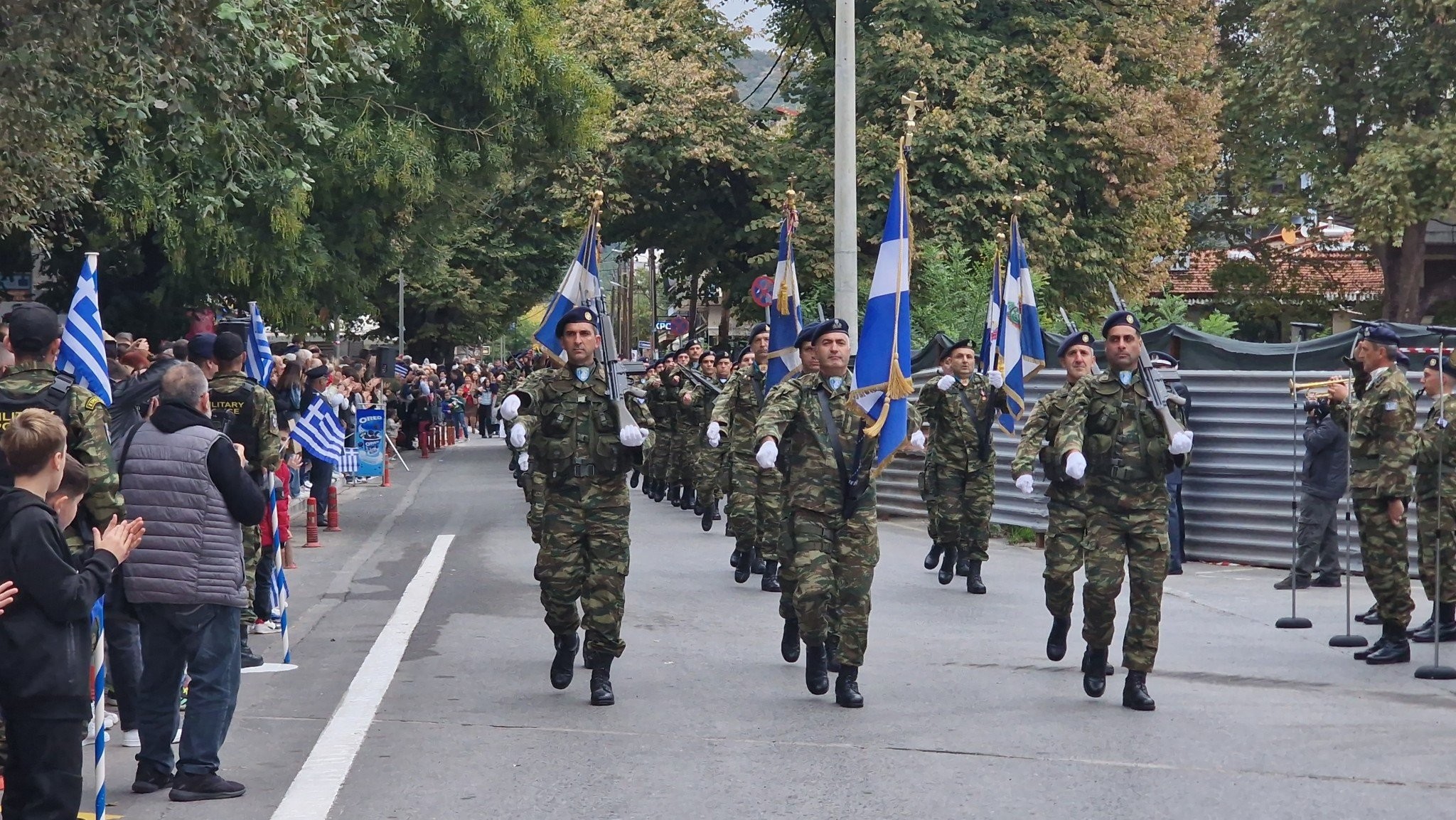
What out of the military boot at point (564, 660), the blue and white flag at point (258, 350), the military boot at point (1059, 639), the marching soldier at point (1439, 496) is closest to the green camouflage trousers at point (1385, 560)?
the marching soldier at point (1439, 496)

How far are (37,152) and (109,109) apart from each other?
160cm

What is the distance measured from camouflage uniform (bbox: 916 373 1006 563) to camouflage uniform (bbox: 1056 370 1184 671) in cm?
445

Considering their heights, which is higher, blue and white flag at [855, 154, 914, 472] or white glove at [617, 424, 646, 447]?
blue and white flag at [855, 154, 914, 472]

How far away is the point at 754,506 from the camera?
43.8 ft

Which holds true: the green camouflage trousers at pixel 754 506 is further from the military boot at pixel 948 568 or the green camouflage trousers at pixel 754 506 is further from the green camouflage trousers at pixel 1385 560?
the green camouflage trousers at pixel 1385 560

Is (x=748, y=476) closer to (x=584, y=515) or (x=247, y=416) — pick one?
(x=247, y=416)

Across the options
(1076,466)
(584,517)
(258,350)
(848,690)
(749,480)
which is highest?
(258,350)

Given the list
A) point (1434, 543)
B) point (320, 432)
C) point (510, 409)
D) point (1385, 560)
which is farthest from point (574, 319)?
point (320, 432)

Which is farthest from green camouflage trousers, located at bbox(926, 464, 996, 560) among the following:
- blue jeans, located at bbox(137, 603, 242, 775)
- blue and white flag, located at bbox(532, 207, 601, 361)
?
blue jeans, located at bbox(137, 603, 242, 775)

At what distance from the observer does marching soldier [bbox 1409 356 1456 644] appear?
10.2 metres

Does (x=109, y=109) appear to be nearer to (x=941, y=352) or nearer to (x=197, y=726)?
(x=197, y=726)

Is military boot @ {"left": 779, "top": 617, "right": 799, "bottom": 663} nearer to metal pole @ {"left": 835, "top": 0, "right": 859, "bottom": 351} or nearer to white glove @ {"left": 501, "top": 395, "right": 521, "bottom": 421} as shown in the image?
white glove @ {"left": 501, "top": 395, "right": 521, "bottom": 421}

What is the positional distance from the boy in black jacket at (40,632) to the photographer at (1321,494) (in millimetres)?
10453

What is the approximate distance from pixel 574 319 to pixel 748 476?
15.9ft
